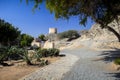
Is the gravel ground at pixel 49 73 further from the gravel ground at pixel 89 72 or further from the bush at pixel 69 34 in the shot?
the bush at pixel 69 34

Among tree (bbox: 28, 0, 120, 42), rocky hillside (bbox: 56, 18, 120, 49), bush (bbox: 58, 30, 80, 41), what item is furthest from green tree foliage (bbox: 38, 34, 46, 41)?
tree (bbox: 28, 0, 120, 42)

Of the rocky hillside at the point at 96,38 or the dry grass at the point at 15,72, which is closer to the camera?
the dry grass at the point at 15,72

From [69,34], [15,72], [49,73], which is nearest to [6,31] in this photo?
[69,34]

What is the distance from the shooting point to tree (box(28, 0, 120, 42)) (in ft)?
48.3

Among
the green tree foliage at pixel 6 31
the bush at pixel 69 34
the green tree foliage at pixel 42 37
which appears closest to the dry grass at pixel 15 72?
the green tree foliage at pixel 6 31

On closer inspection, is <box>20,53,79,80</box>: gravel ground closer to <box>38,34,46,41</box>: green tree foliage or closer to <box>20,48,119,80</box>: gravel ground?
<box>20,48,119,80</box>: gravel ground

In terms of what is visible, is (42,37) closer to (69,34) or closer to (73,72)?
(69,34)

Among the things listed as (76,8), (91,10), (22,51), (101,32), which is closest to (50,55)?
(22,51)

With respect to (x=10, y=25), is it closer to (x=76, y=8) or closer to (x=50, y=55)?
(x=50, y=55)

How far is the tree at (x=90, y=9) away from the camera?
14727 millimetres

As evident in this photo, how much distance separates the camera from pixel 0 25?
50.6m

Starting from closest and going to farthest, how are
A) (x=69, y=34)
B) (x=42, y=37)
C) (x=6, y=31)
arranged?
(x=6, y=31) < (x=69, y=34) < (x=42, y=37)

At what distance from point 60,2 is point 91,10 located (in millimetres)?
2475

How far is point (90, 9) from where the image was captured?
15719mm
